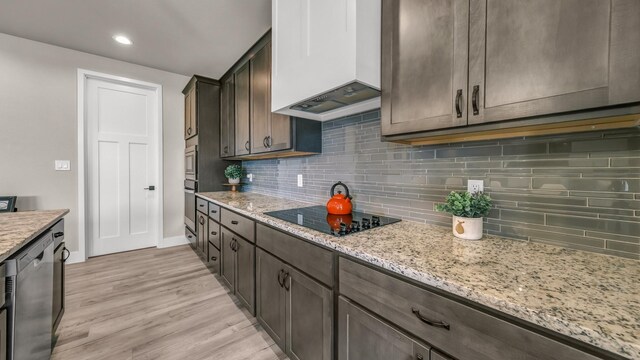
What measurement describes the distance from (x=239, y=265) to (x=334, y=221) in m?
0.99

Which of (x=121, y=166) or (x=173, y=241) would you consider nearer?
(x=121, y=166)

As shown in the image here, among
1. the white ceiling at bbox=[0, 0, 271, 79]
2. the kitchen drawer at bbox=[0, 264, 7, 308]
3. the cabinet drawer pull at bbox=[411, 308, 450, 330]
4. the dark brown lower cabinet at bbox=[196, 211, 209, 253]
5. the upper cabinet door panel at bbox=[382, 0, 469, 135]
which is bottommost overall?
the dark brown lower cabinet at bbox=[196, 211, 209, 253]

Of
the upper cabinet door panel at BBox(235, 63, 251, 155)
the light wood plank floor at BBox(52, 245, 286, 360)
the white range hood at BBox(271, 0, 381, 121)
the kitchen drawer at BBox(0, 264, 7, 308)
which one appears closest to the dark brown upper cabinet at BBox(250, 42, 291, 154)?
the upper cabinet door panel at BBox(235, 63, 251, 155)

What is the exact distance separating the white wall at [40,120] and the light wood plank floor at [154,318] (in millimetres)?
940

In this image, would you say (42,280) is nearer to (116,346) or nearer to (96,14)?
(116,346)

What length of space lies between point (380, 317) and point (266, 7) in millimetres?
2509

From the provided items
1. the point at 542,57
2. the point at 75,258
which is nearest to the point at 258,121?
the point at 542,57

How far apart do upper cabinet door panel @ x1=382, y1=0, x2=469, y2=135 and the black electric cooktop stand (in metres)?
0.51

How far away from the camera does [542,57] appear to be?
802 millimetres

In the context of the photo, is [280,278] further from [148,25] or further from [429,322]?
[148,25]

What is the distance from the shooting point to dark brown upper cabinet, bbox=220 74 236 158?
3033 millimetres

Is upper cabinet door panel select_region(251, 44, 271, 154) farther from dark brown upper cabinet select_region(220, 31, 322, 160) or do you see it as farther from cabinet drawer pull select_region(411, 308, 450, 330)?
cabinet drawer pull select_region(411, 308, 450, 330)

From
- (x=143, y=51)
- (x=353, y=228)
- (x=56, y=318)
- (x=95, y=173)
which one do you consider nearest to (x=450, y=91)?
(x=353, y=228)

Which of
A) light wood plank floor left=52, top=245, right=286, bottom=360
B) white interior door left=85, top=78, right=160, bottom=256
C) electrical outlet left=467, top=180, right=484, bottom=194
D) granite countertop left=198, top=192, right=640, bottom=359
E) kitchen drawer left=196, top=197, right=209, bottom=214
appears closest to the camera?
granite countertop left=198, top=192, right=640, bottom=359
